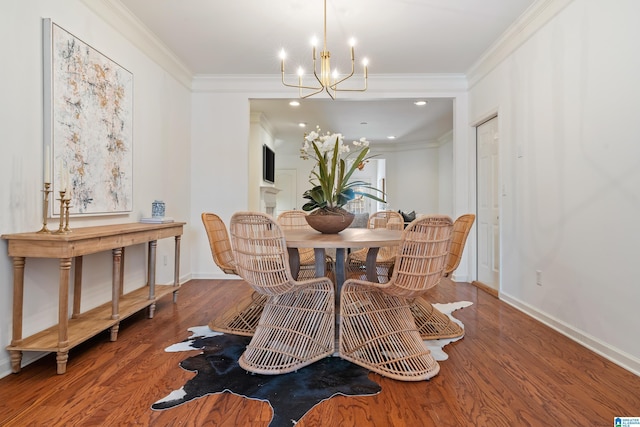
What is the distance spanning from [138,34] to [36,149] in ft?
5.52

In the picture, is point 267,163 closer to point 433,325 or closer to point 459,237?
point 459,237

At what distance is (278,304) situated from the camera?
209 centimetres

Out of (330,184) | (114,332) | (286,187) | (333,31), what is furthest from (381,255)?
(286,187)

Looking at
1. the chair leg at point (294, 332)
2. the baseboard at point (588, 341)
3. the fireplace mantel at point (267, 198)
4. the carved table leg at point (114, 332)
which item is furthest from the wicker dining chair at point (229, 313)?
the fireplace mantel at point (267, 198)

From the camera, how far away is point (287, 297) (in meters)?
2.10

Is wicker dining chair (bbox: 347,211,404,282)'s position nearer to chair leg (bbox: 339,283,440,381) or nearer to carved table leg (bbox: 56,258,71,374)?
chair leg (bbox: 339,283,440,381)

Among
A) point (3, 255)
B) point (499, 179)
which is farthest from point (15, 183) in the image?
point (499, 179)

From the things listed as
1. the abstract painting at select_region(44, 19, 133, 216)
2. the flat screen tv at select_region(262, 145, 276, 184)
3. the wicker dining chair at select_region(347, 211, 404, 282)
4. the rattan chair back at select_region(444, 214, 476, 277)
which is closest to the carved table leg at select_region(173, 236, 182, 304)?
the abstract painting at select_region(44, 19, 133, 216)

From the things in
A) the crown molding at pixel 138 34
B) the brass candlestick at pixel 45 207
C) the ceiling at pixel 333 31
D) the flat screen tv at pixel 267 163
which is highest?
the ceiling at pixel 333 31

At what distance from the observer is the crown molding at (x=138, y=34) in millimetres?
2699

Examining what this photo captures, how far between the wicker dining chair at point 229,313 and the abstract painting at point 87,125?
80 centimetres

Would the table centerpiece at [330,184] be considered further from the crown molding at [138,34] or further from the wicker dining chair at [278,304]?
the crown molding at [138,34]

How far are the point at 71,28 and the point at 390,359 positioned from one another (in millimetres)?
2939

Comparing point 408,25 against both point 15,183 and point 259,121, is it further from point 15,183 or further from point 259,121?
point 259,121
